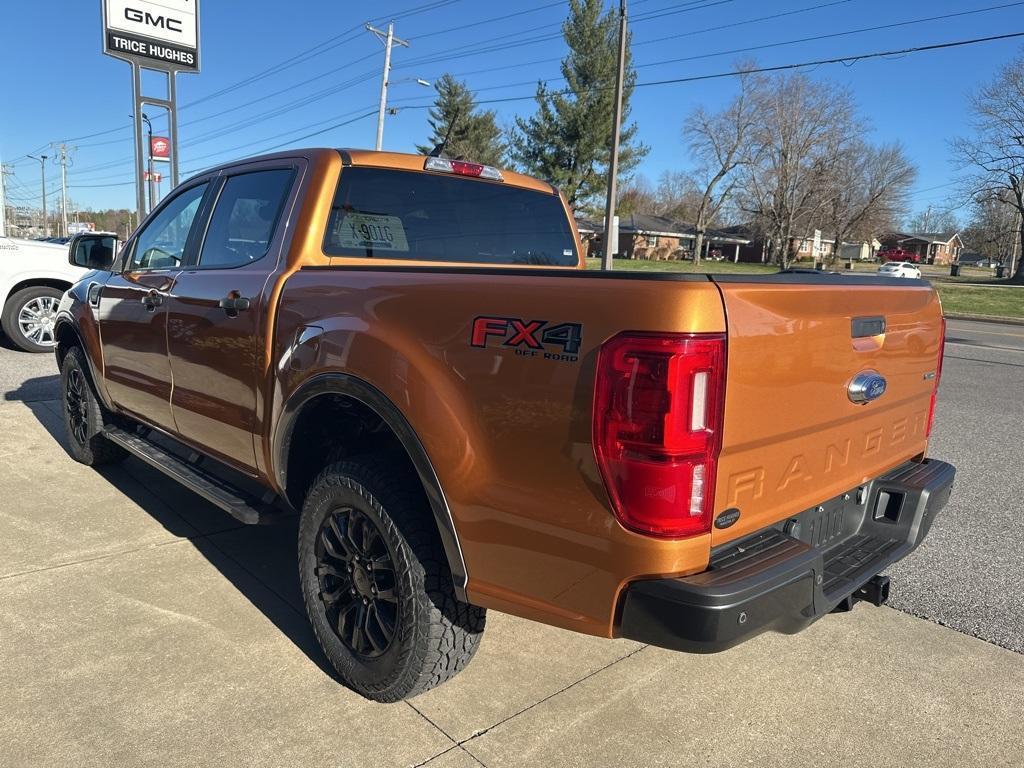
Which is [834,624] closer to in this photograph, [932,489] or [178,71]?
[932,489]

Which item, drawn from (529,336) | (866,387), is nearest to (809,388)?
(866,387)

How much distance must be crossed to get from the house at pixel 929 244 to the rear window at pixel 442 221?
395ft

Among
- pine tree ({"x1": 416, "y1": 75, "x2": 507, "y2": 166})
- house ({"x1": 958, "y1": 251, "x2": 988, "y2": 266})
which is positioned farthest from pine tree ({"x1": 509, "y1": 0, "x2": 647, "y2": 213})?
house ({"x1": 958, "y1": 251, "x2": 988, "y2": 266})

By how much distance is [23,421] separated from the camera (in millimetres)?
6410

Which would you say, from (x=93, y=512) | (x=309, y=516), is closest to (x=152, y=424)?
(x=93, y=512)

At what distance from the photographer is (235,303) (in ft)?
10.2

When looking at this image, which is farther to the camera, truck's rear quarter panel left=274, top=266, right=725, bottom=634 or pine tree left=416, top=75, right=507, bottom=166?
pine tree left=416, top=75, right=507, bottom=166

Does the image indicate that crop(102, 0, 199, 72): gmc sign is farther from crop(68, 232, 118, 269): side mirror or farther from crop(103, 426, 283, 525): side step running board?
crop(103, 426, 283, 525): side step running board

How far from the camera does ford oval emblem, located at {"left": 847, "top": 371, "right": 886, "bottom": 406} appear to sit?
7.75 ft

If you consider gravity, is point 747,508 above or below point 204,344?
below

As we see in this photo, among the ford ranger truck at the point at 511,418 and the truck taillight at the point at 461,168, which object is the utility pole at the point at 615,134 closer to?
the truck taillight at the point at 461,168

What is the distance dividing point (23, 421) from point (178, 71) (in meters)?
11.7

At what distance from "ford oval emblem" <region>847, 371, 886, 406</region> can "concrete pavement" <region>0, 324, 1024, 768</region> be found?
113cm

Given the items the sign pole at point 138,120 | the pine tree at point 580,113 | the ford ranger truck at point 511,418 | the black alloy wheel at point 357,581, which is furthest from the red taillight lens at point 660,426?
the pine tree at point 580,113
